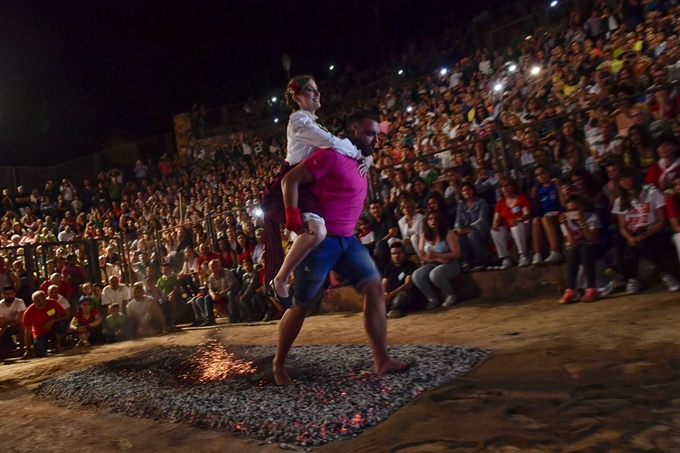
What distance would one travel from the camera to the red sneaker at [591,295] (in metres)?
5.73

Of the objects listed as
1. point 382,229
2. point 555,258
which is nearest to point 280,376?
point 555,258

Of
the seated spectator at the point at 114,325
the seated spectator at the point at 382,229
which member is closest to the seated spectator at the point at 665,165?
the seated spectator at the point at 382,229

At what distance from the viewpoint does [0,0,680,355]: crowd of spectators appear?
6.11m

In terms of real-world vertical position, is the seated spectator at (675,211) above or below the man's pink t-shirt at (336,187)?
below

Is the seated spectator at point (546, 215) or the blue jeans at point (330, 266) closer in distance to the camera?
the blue jeans at point (330, 266)

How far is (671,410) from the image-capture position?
2.42 m

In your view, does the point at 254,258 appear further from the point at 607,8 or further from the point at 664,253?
the point at 607,8

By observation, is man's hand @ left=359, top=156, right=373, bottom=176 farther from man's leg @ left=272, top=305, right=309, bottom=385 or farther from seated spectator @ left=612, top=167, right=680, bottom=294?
seated spectator @ left=612, top=167, right=680, bottom=294

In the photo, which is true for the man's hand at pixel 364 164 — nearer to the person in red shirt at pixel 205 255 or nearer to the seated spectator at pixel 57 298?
the person in red shirt at pixel 205 255

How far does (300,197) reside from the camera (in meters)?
3.59

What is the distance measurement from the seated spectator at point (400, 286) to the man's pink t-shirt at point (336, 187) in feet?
11.9

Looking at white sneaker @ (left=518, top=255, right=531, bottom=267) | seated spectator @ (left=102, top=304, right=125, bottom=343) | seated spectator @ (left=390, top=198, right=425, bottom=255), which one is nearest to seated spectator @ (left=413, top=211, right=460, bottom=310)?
seated spectator @ (left=390, top=198, right=425, bottom=255)

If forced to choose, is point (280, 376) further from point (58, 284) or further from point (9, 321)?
point (58, 284)

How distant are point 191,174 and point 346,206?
16.3 metres
